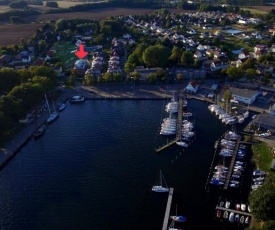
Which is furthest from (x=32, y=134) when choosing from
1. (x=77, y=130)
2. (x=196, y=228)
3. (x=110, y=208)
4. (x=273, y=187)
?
(x=273, y=187)

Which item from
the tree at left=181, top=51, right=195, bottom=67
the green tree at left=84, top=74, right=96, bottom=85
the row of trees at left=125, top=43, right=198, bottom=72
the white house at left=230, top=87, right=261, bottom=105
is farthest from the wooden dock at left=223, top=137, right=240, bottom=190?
the tree at left=181, top=51, right=195, bottom=67

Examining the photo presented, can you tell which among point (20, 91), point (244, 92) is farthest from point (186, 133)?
point (20, 91)

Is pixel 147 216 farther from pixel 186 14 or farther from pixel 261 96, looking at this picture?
pixel 186 14

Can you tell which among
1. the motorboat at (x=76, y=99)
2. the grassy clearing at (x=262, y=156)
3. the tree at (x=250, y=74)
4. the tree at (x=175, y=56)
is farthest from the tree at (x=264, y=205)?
the tree at (x=175, y=56)

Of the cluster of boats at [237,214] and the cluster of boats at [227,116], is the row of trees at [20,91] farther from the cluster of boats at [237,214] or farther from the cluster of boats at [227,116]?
the cluster of boats at [237,214]

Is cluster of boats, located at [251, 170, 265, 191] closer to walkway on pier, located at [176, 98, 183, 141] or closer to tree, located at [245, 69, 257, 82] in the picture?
walkway on pier, located at [176, 98, 183, 141]

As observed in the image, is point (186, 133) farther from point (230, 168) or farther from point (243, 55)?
point (243, 55)
